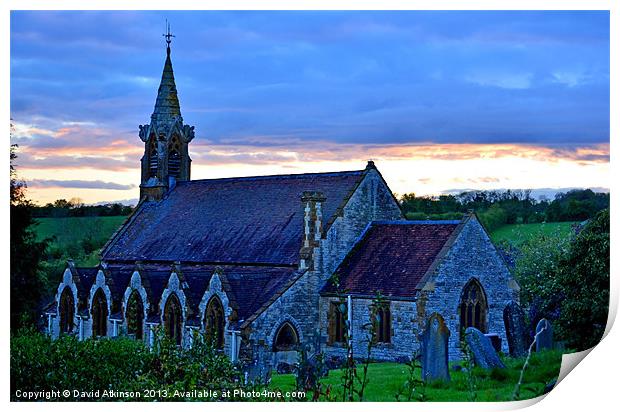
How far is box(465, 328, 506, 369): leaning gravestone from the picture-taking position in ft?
88.2

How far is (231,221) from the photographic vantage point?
136 feet

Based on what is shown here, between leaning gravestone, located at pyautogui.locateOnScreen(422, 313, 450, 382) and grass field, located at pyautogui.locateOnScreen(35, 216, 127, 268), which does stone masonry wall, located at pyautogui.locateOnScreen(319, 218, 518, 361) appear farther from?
grass field, located at pyautogui.locateOnScreen(35, 216, 127, 268)

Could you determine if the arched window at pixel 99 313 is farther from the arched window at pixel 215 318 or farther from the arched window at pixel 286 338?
the arched window at pixel 286 338

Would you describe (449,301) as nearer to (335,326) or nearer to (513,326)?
(513,326)

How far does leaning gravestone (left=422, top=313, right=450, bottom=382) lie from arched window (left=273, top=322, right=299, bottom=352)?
385 inches

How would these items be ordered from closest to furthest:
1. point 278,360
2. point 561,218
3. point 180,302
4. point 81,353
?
1. point 81,353
2. point 278,360
3. point 180,302
4. point 561,218

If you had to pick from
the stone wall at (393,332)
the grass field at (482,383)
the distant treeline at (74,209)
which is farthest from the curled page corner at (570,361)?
the distant treeline at (74,209)

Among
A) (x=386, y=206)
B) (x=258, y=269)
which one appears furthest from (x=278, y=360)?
(x=386, y=206)

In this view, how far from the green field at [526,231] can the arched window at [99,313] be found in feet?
64.0

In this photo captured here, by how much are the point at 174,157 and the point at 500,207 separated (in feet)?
56.1

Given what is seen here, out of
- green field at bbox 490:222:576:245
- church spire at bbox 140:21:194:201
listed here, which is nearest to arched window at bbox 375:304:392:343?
green field at bbox 490:222:576:245

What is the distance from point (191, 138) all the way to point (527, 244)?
737 inches
